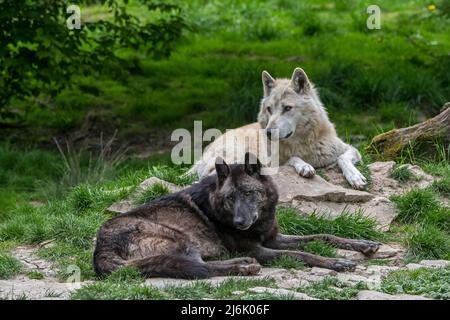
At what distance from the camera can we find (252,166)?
761 cm

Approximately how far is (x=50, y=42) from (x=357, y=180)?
5.01 m

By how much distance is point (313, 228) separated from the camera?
8578mm

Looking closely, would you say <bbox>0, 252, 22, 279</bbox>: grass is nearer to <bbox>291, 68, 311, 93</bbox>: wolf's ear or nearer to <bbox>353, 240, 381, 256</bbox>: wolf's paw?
<bbox>353, 240, 381, 256</bbox>: wolf's paw

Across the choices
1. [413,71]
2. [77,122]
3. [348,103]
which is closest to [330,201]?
[348,103]

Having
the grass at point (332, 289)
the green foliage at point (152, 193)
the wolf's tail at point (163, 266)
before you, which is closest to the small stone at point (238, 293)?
the grass at point (332, 289)

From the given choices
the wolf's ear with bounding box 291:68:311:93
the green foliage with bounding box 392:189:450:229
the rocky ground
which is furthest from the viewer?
the wolf's ear with bounding box 291:68:311:93

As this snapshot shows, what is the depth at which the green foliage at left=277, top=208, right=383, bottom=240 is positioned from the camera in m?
8.48

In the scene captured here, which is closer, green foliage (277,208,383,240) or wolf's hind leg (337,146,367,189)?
green foliage (277,208,383,240)

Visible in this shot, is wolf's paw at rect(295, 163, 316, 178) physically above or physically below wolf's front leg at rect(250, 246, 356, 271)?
above

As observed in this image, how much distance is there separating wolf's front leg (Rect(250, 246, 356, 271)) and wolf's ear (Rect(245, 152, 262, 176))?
0.68 metres

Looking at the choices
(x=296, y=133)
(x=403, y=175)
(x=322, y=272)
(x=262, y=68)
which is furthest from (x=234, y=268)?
(x=262, y=68)

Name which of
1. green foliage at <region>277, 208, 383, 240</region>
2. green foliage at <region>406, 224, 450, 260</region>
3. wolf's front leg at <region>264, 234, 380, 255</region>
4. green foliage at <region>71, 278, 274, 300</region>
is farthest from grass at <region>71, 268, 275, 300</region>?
green foliage at <region>406, 224, 450, 260</region>

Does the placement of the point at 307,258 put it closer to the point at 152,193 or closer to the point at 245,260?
the point at 245,260
